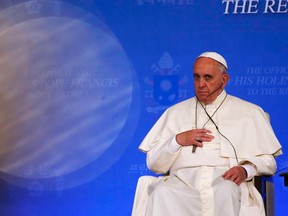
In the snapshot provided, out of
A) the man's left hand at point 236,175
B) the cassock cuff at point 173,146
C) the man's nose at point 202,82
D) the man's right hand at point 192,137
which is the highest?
the man's nose at point 202,82

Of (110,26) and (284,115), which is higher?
(110,26)

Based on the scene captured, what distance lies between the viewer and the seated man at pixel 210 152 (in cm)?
466

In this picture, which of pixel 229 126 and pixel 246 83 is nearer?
pixel 229 126

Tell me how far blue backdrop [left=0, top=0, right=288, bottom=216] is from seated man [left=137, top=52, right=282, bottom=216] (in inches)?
37.5

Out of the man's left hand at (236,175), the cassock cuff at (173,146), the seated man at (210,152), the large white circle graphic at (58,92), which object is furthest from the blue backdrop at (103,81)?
the man's left hand at (236,175)

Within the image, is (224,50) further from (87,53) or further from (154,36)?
(87,53)

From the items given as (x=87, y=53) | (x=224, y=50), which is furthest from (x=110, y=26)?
(x=224, y=50)

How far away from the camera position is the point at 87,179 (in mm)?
6395

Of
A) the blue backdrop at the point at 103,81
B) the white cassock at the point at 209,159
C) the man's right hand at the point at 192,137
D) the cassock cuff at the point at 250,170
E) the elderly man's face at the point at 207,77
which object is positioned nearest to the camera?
the white cassock at the point at 209,159

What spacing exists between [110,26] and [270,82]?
145 cm

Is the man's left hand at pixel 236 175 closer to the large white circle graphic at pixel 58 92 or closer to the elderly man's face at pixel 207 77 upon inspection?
the elderly man's face at pixel 207 77

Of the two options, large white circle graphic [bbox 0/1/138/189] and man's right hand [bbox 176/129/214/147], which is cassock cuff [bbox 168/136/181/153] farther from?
large white circle graphic [bbox 0/1/138/189]

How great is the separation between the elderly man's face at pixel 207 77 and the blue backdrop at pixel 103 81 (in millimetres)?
1076

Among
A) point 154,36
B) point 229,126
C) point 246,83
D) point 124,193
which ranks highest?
point 154,36
